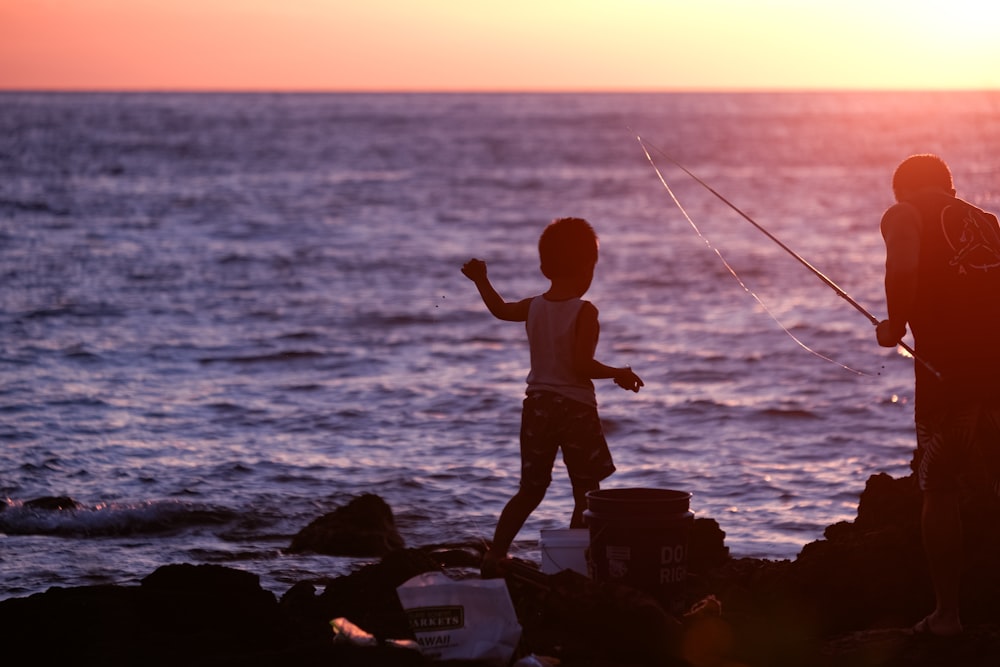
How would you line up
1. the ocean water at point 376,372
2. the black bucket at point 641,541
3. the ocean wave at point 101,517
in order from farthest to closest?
the ocean water at point 376,372
the ocean wave at point 101,517
the black bucket at point 641,541

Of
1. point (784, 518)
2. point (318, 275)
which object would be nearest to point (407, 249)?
point (318, 275)

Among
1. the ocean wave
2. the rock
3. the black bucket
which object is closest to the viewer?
the black bucket

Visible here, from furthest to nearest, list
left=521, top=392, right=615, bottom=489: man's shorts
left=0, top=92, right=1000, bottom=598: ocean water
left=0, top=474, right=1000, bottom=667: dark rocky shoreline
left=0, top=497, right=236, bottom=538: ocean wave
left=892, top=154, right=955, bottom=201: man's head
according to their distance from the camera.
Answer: left=0, top=92, right=1000, bottom=598: ocean water < left=0, top=497, right=236, bottom=538: ocean wave < left=521, top=392, right=615, bottom=489: man's shorts < left=892, top=154, right=955, bottom=201: man's head < left=0, top=474, right=1000, bottom=667: dark rocky shoreline

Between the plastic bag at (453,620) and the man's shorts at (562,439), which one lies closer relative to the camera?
the plastic bag at (453,620)

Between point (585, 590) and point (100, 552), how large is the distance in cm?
435

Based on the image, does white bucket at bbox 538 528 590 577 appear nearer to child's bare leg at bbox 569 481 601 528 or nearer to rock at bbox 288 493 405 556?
child's bare leg at bbox 569 481 601 528

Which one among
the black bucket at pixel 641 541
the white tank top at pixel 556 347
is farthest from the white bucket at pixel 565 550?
the white tank top at pixel 556 347

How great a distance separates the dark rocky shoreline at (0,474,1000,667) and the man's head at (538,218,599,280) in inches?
50.1

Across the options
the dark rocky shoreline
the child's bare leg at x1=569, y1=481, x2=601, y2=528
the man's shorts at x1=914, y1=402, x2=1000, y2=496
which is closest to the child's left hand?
the child's bare leg at x1=569, y1=481, x2=601, y2=528

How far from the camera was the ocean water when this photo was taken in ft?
31.3

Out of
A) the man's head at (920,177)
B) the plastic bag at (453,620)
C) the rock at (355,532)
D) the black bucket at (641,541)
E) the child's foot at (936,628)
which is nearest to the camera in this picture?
the plastic bag at (453,620)

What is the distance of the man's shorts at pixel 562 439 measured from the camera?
5.94 m

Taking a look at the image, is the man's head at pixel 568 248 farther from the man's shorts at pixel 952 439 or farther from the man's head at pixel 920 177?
the man's shorts at pixel 952 439

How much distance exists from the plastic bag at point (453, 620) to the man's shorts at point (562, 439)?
1.10 meters
